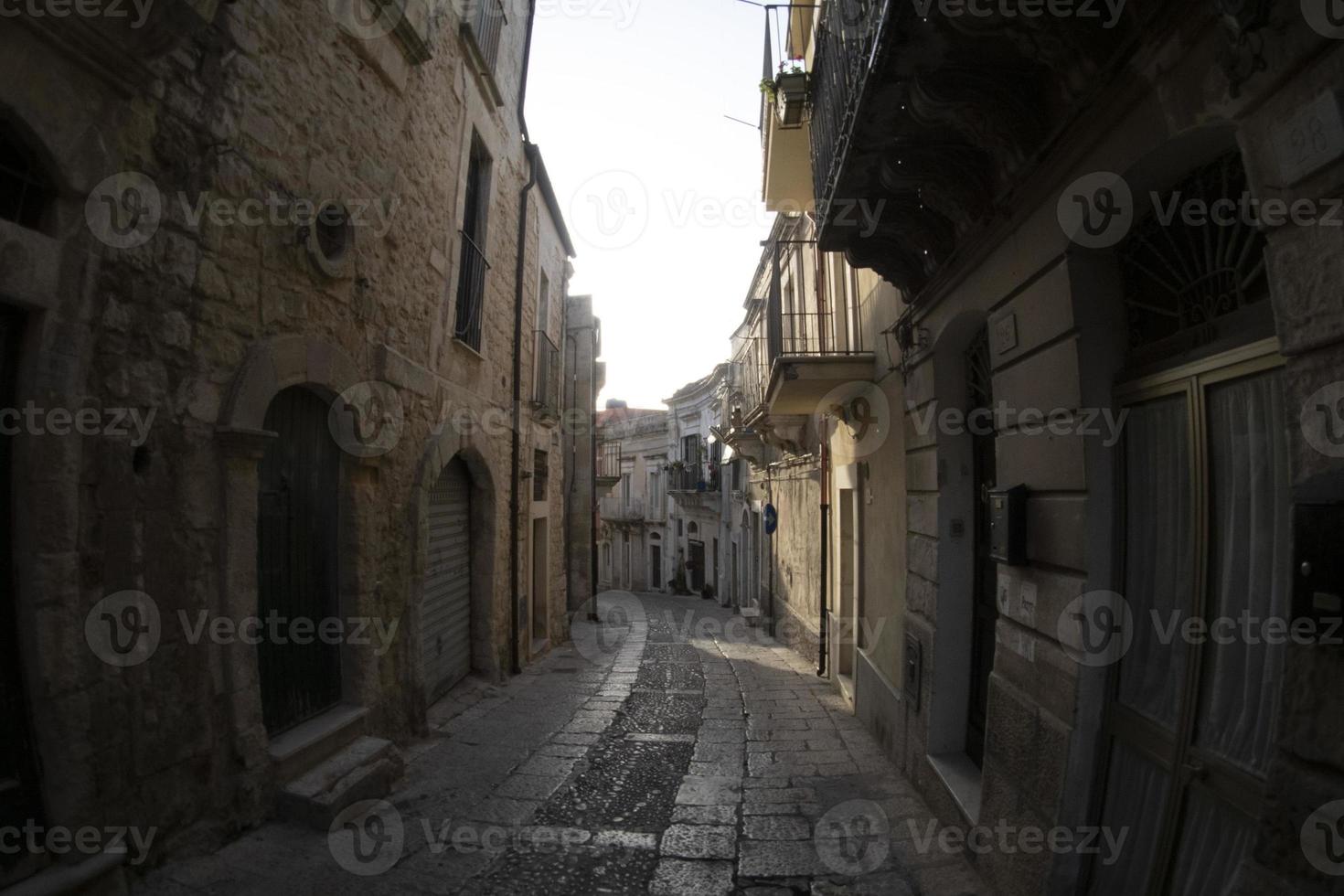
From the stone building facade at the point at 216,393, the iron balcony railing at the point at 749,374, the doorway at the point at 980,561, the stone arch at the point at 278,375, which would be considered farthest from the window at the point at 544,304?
the doorway at the point at 980,561

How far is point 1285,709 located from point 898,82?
3.01 meters

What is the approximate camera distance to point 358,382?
16.8 ft

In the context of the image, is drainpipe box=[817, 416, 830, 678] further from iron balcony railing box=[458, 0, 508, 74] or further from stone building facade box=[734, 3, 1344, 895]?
iron balcony railing box=[458, 0, 508, 74]

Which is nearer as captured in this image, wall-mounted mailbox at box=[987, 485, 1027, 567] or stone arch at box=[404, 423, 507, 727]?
wall-mounted mailbox at box=[987, 485, 1027, 567]

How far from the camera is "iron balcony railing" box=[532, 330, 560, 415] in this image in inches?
432

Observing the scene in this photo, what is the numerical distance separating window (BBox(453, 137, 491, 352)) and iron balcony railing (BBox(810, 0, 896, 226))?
148 inches

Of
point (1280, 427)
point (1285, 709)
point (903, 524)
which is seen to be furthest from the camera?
point (903, 524)

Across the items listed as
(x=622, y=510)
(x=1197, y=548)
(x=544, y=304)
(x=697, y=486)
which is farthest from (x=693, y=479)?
(x=1197, y=548)

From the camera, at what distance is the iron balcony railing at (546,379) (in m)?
11.0

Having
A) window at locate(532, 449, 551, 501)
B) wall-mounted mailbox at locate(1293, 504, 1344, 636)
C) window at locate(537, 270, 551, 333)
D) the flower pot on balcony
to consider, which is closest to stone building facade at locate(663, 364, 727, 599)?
window at locate(537, 270, 551, 333)

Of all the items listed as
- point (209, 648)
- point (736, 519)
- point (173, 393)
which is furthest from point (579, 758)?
point (736, 519)

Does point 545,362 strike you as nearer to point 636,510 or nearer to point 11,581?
point 11,581

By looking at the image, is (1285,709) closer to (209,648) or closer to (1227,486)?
(1227,486)

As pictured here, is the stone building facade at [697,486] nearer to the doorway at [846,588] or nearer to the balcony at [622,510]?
the balcony at [622,510]
